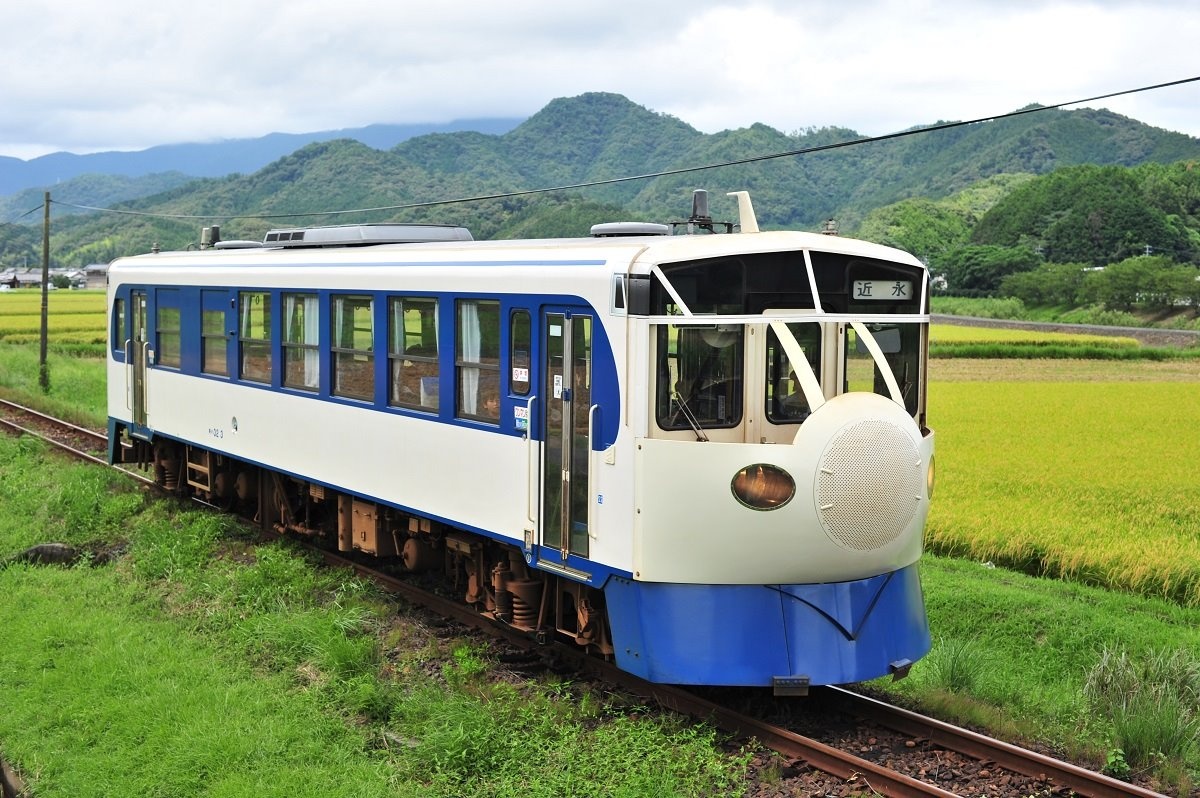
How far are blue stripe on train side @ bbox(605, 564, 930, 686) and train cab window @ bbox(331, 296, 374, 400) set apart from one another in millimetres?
3841

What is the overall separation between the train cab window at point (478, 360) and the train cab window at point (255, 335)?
3.66m

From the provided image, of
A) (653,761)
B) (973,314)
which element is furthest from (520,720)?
(973,314)

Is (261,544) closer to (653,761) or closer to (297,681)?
(297,681)

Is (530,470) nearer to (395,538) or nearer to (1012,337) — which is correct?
(395,538)

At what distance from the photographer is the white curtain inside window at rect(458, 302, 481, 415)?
929 centimetres

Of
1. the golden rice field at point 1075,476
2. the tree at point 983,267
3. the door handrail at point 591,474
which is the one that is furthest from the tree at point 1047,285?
the door handrail at point 591,474

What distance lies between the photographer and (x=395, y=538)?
1115 centimetres

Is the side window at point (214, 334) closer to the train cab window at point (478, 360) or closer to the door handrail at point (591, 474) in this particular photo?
the train cab window at point (478, 360)

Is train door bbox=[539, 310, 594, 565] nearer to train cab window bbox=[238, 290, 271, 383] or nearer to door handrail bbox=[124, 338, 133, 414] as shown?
train cab window bbox=[238, 290, 271, 383]

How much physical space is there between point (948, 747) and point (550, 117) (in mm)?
150512

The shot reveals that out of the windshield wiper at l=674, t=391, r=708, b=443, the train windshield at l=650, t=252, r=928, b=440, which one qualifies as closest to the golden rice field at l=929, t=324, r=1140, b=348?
the train windshield at l=650, t=252, r=928, b=440

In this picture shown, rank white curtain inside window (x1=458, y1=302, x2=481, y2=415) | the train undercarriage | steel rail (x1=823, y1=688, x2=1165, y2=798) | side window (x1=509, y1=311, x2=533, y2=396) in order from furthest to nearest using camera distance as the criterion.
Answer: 1. white curtain inside window (x1=458, y1=302, x2=481, y2=415)
2. the train undercarriage
3. side window (x1=509, y1=311, x2=533, y2=396)
4. steel rail (x1=823, y1=688, x2=1165, y2=798)

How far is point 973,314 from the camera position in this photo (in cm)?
6694

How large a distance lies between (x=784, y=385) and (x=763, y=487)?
728 mm
